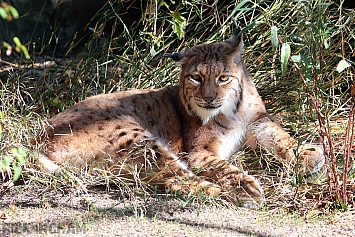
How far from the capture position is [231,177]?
15.1 ft

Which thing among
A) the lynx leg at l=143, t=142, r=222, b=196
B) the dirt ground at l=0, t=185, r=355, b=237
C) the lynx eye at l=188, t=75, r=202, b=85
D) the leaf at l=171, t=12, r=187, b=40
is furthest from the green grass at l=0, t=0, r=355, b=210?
the dirt ground at l=0, t=185, r=355, b=237

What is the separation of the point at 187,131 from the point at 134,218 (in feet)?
5.07

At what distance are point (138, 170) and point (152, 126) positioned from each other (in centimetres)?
73

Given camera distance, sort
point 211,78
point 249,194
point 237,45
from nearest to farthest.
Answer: point 249,194, point 211,78, point 237,45

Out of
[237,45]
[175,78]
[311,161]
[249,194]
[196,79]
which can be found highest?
[237,45]

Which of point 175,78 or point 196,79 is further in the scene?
point 175,78

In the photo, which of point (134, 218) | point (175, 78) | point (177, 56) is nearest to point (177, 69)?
point (175, 78)

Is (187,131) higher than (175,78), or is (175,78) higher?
(175,78)

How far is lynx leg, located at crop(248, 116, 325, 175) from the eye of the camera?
4852 millimetres

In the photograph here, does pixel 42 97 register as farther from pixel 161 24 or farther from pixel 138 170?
pixel 138 170

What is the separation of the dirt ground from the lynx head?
41.6 inches

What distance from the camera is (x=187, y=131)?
5.20 m

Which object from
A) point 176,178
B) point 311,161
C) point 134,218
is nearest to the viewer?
point 134,218

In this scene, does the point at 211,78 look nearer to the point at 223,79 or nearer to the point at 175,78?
the point at 223,79
